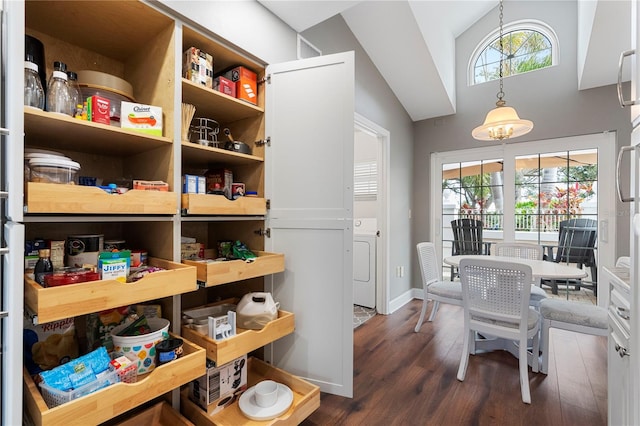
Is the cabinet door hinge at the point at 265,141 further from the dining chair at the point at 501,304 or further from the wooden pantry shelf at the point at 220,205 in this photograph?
the dining chair at the point at 501,304

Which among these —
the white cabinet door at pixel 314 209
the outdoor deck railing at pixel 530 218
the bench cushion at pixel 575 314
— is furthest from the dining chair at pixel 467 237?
the white cabinet door at pixel 314 209

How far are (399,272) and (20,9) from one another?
3.63m

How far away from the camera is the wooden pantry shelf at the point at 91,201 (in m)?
0.95

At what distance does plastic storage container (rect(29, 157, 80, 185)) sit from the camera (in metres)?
1.05

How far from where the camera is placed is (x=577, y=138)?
3143mm

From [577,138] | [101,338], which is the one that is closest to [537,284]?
[577,138]

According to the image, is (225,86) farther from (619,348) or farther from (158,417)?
(619,348)

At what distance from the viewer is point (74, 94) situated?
118 centimetres

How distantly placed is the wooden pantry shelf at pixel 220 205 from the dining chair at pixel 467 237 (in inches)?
116

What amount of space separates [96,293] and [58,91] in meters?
0.78

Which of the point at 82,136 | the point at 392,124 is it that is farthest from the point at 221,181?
the point at 392,124

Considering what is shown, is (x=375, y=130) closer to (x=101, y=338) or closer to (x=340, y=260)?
(x=340, y=260)

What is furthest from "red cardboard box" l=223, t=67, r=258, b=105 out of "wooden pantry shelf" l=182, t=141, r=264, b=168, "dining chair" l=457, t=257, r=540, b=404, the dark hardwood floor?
the dark hardwood floor

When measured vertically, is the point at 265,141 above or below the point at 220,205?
above
